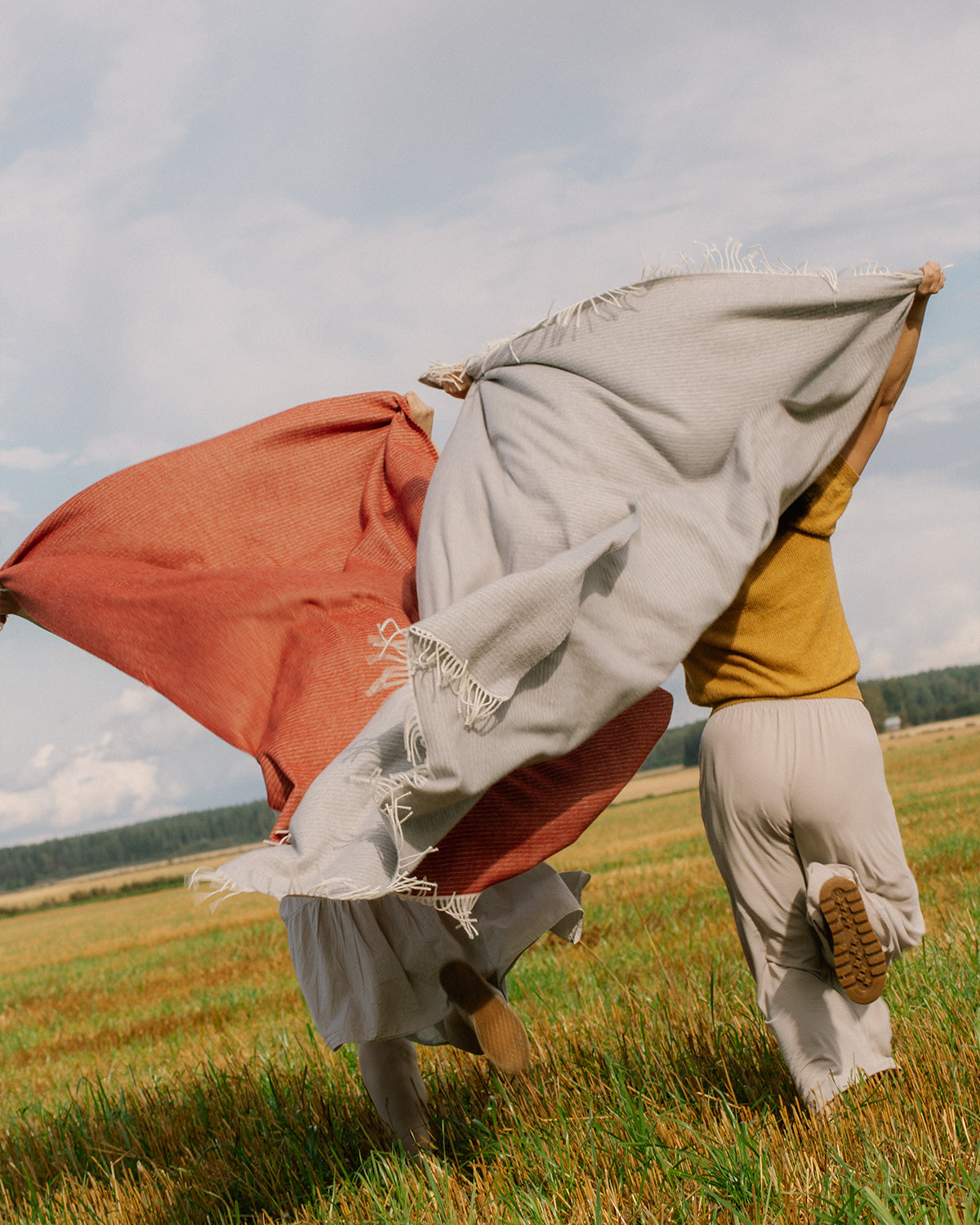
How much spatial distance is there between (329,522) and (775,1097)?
2.46m

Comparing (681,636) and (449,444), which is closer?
(681,636)

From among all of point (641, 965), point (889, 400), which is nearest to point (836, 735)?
point (889, 400)

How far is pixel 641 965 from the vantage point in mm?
7102

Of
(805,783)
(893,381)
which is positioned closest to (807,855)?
(805,783)

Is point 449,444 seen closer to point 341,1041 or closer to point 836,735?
point 836,735

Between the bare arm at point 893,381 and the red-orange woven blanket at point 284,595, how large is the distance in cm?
91

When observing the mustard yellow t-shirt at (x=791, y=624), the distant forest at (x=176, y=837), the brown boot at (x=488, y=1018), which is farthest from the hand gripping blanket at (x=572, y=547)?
the distant forest at (x=176, y=837)

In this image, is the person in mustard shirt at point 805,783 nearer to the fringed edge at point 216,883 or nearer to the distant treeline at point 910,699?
the fringed edge at point 216,883

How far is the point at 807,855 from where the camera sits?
9.68 feet

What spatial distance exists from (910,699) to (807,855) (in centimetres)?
15369

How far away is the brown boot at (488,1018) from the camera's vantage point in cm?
323

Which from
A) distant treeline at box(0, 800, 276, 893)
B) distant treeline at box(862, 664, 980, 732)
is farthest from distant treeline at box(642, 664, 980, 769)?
distant treeline at box(0, 800, 276, 893)

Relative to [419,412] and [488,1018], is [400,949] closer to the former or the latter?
[488,1018]

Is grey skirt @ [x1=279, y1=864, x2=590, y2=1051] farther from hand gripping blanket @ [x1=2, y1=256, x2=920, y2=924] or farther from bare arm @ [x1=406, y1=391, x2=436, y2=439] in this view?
bare arm @ [x1=406, y1=391, x2=436, y2=439]
